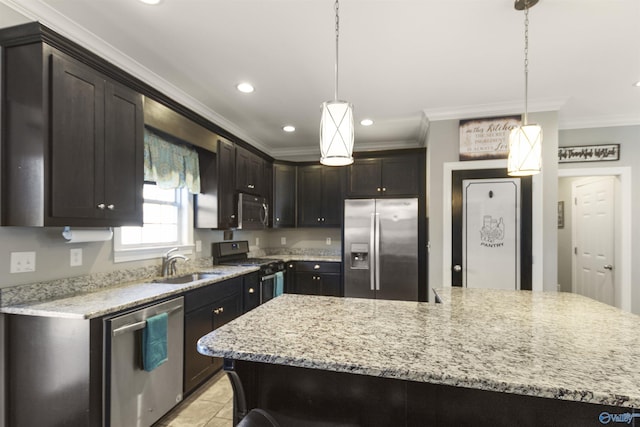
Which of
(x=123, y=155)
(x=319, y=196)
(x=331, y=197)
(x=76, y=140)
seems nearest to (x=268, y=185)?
(x=319, y=196)

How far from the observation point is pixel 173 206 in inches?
124

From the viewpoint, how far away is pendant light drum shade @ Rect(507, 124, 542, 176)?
1.57m

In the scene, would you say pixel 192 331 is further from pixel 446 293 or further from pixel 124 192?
pixel 446 293

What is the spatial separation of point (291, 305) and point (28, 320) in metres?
1.44

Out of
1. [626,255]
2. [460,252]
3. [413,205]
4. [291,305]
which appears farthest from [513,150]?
[626,255]

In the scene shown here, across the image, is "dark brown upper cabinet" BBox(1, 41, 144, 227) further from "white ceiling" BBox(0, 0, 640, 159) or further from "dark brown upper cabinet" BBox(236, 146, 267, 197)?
"dark brown upper cabinet" BBox(236, 146, 267, 197)

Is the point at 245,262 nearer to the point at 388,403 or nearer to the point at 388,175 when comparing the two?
the point at 388,175

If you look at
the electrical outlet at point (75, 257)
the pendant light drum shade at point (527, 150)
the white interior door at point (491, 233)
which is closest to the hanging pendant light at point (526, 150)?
the pendant light drum shade at point (527, 150)

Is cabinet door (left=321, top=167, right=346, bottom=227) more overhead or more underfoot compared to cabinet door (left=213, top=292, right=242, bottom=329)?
more overhead

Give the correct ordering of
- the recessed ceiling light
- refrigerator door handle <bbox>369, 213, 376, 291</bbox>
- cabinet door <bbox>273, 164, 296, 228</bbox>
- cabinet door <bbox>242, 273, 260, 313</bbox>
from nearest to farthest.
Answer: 1. the recessed ceiling light
2. cabinet door <bbox>242, 273, 260, 313</bbox>
3. refrigerator door handle <bbox>369, 213, 376, 291</bbox>
4. cabinet door <bbox>273, 164, 296, 228</bbox>

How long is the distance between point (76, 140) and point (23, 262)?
2.48 ft

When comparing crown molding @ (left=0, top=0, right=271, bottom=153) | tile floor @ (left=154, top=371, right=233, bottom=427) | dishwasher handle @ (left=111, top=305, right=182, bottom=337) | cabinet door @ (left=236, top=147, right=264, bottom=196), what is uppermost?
crown molding @ (left=0, top=0, right=271, bottom=153)

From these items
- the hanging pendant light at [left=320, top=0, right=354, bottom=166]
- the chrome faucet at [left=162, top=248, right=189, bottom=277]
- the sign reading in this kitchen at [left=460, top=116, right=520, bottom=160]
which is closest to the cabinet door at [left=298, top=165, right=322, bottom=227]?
the sign reading in this kitchen at [left=460, top=116, right=520, bottom=160]

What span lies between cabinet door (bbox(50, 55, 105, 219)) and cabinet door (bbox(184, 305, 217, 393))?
1.04 metres
